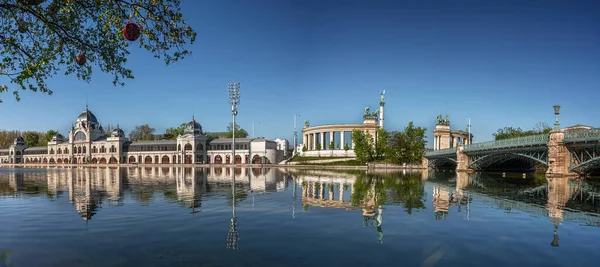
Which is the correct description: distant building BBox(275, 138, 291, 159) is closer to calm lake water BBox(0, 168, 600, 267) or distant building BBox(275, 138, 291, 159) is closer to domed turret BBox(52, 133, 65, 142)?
domed turret BBox(52, 133, 65, 142)

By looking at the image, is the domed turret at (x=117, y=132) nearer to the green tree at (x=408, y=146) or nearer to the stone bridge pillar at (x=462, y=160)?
the green tree at (x=408, y=146)

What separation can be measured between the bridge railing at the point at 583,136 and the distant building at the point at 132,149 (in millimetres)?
89324

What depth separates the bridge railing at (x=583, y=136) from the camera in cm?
4050

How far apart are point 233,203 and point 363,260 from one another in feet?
41.4

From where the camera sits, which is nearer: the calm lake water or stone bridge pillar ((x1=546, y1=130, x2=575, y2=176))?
the calm lake water

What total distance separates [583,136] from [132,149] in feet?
479

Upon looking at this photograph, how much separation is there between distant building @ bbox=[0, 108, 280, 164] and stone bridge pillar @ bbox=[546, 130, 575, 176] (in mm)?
87473

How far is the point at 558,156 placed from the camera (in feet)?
152

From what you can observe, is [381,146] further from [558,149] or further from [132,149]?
[132,149]

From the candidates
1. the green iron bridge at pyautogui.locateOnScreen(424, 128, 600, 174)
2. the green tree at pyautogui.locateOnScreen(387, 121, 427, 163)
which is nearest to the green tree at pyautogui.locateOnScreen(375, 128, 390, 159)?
the green tree at pyautogui.locateOnScreen(387, 121, 427, 163)

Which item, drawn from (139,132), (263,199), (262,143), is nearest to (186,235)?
(263,199)

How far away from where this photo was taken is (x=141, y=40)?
36.9 ft

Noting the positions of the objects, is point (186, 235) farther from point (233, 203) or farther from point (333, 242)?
point (233, 203)

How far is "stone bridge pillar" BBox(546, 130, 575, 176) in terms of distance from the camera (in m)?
45.8
